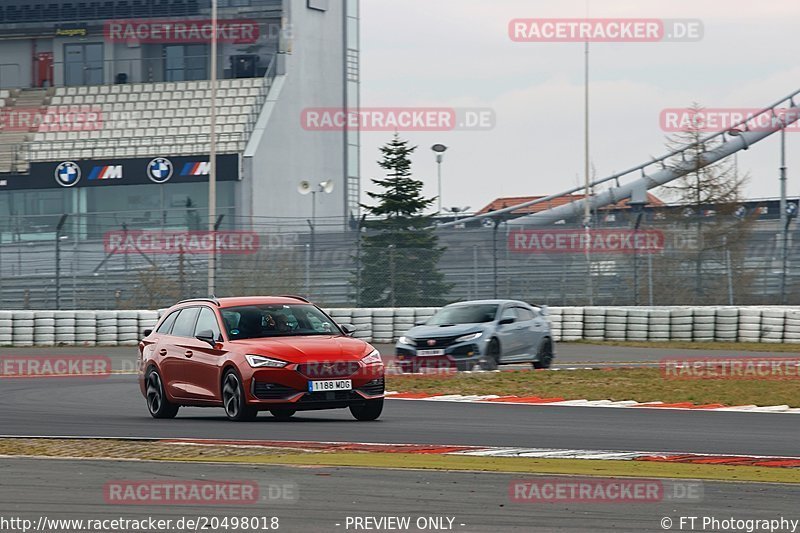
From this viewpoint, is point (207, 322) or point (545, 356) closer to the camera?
point (207, 322)

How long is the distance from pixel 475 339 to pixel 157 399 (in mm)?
6722

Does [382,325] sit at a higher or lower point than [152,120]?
lower

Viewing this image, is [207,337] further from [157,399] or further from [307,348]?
[307,348]

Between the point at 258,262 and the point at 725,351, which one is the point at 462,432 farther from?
the point at 258,262

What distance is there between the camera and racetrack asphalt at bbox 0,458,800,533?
732 centimetres

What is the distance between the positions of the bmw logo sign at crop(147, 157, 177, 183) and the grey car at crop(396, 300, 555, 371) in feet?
105

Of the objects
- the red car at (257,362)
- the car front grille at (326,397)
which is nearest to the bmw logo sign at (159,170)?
the red car at (257,362)

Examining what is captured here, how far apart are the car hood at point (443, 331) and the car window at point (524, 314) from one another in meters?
0.97

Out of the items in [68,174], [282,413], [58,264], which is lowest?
[282,413]

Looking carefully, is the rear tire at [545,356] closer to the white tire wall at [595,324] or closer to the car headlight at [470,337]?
the car headlight at [470,337]

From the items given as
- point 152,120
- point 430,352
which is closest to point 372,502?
point 430,352

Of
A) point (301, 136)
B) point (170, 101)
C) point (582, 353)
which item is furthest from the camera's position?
point (301, 136)

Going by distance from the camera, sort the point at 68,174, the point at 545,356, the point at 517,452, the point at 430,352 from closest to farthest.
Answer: the point at 517,452
the point at 430,352
the point at 545,356
the point at 68,174

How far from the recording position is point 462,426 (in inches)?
531
